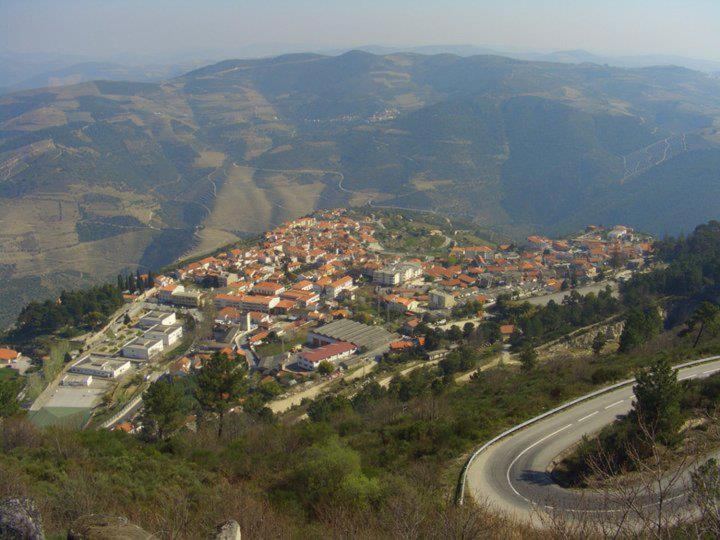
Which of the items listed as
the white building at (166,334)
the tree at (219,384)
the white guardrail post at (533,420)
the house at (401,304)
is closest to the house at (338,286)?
the house at (401,304)

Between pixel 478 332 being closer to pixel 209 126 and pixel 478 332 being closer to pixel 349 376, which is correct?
pixel 349 376

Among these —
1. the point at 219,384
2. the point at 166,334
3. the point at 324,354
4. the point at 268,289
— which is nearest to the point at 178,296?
the point at 268,289

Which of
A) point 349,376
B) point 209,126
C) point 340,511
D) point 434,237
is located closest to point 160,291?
point 349,376

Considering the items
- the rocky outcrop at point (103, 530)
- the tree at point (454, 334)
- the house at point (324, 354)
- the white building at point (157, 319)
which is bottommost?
the white building at point (157, 319)

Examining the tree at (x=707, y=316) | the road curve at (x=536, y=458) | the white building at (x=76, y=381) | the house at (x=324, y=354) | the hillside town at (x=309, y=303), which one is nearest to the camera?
the road curve at (x=536, y=458)

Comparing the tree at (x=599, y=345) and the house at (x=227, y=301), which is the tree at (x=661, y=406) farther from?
the house at (x=227, y=301)

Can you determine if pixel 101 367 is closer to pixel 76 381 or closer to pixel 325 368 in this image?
pixel 76 381

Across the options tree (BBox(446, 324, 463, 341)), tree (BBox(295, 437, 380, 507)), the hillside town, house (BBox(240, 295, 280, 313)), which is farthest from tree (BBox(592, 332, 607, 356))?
house (BBox(240, 295, 280, 313))
